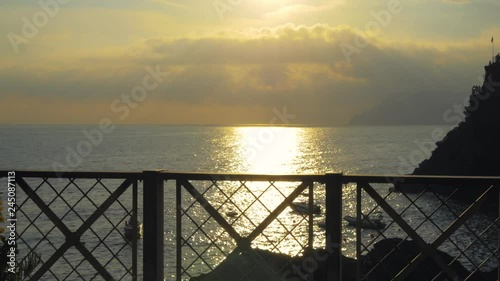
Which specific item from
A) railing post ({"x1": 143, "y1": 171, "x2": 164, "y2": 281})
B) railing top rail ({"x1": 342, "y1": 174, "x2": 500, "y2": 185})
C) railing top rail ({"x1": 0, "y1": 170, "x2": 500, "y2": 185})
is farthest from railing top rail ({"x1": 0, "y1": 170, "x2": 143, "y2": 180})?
railing top rail ({"x1": 342, "y1": 174, "x2": 500, "y2": 185})

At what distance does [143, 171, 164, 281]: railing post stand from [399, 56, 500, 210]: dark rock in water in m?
84.0

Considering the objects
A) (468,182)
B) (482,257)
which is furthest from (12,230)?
(482,257)

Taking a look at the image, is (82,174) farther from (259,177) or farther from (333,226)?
(333,226)

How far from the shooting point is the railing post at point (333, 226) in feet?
21.0

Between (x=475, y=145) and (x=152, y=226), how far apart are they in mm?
91536

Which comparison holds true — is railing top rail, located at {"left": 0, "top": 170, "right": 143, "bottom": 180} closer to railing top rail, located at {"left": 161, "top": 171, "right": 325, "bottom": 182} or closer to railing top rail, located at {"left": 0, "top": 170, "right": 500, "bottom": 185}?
railing top rail, located at {"left": 0, "top": 170, "right": 500, "bottom": 185}

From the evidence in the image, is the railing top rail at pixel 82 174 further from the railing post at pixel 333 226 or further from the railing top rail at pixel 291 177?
the railing post at pixel 333 226

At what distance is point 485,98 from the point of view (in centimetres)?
9612

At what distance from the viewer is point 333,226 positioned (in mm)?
6406

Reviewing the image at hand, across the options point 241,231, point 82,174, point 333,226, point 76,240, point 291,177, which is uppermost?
point 241,231

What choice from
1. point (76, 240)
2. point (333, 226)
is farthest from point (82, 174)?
point (333, 226)

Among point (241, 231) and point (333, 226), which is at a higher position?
point (241, 231)

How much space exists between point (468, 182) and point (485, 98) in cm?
9725

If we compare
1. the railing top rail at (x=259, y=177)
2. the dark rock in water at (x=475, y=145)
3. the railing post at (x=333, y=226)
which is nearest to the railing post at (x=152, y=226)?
the railing top rail at (x=259, y=177)
